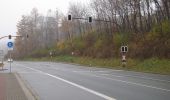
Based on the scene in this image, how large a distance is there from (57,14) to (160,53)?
94659mm

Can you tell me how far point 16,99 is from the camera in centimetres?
1533

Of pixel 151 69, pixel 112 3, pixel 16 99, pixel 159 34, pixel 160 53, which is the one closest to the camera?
pixel 16 99

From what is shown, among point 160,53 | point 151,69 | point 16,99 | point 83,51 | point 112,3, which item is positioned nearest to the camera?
point 16,99

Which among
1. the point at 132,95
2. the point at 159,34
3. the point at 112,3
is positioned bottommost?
the point at 132,95

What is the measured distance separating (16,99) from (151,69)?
26.9 metres

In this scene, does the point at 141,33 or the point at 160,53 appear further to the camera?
the point at 141,33

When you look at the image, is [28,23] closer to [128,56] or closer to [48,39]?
[48,39]

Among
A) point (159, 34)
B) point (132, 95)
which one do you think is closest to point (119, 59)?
point (159, 34)

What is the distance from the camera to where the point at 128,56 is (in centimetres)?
5188

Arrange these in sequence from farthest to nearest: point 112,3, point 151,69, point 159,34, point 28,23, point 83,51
Result: point 28,23 → point 83,51 → point 112,3 → point 159,34 → point 151,69

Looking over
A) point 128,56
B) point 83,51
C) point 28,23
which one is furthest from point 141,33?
point 28,23

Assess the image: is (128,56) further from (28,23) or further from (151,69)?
(28,23)

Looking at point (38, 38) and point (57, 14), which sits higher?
point (57, 14)

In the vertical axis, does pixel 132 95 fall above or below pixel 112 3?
below
